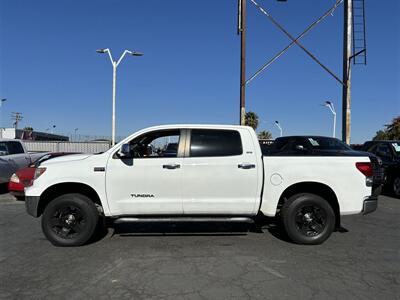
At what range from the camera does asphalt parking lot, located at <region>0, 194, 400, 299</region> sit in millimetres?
4078

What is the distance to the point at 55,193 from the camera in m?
5.98

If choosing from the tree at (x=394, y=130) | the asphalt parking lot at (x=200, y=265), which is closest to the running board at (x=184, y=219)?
the asphalt parking lot at (x=200, y=265)

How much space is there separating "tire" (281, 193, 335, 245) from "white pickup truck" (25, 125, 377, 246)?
0.05 ft

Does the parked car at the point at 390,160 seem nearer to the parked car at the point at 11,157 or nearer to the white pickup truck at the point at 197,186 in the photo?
the white pickup truck at the point at 197,186

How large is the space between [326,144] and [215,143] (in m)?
6.61

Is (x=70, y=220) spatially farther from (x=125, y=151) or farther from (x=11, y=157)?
(x=11, y=157)

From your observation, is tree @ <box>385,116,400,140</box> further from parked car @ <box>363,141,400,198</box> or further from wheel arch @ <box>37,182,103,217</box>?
wheel arch @ <box>37,182,103,217</box>

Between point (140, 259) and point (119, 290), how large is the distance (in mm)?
1057

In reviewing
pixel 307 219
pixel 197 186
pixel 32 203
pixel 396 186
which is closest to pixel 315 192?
pixel 307 219

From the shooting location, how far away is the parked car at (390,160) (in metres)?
11.6

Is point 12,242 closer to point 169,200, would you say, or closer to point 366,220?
point 169,200

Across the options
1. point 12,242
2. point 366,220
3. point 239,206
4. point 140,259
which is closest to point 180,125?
point 239,206

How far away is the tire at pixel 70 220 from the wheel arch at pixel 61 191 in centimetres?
18


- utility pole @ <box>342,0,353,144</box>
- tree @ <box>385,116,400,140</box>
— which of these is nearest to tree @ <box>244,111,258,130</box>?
tree @ <box>385,116,400,140</box>
